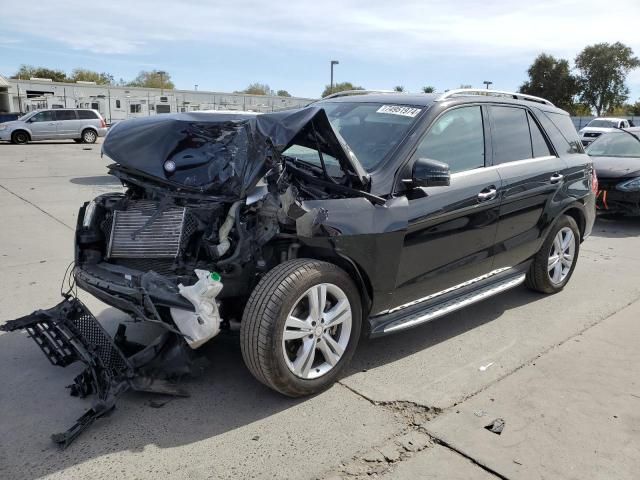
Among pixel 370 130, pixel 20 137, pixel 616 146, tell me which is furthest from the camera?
pixel 20 137

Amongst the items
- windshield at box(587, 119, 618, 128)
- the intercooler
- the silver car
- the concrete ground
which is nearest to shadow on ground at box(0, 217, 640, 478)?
the concrete ground

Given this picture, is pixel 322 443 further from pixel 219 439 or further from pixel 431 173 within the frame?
pixel 431 173

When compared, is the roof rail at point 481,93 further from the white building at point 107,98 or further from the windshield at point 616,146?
the white building at point 107,98

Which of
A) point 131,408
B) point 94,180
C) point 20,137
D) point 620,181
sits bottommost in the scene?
point 131,408

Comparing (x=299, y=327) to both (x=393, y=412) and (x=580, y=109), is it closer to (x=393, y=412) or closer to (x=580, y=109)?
(x=393, y=412)

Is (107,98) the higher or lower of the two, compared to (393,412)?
higher

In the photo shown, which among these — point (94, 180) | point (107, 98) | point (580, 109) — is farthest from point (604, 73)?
point (94, 180)

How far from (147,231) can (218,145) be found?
2.48ft

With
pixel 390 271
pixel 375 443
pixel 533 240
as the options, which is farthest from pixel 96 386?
pixel 533 240

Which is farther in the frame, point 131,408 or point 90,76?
point 90,76

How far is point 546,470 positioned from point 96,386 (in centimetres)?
241

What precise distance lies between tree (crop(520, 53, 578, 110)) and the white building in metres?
26.9

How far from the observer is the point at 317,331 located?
3.22 meters

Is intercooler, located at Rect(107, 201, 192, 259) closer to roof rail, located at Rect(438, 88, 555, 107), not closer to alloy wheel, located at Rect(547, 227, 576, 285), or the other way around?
roof rail, located at Rect(438, 88, 555, 107)
